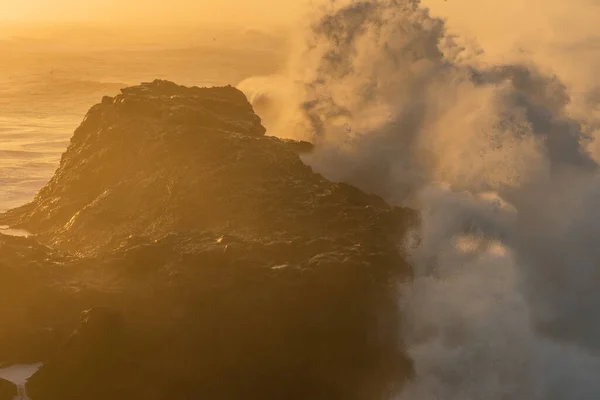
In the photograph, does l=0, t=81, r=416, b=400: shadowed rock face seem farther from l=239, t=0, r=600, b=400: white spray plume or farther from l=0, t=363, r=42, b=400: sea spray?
l=239, t=0, r=600, b=400: white spray plume

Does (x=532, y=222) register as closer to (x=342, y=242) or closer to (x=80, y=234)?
(x=342, y=242)

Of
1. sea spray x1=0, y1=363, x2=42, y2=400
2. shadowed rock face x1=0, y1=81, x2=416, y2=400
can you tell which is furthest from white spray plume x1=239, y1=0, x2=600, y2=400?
sea spray x1=0, y1=363, x2=42, y2=400

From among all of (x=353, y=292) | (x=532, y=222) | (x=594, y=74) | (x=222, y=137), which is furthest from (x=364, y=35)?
(x=594, y=74)

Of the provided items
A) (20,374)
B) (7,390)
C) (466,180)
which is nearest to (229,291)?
(20,374)

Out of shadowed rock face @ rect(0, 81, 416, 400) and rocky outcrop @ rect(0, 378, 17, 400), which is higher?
shadowed rock face @ rect(0, 81, 416, 400)

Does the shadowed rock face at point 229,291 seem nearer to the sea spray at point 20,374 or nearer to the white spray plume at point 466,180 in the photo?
the sea spray at point 20,374

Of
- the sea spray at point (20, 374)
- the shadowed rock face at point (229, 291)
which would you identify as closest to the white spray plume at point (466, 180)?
the shadowed rock face at point (229, 291)

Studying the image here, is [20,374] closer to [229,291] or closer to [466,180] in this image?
[229,291]

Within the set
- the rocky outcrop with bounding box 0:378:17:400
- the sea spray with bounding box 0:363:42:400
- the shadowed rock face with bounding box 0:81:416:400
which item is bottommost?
the rocky outcrop with bounding box 0:378:17:400
